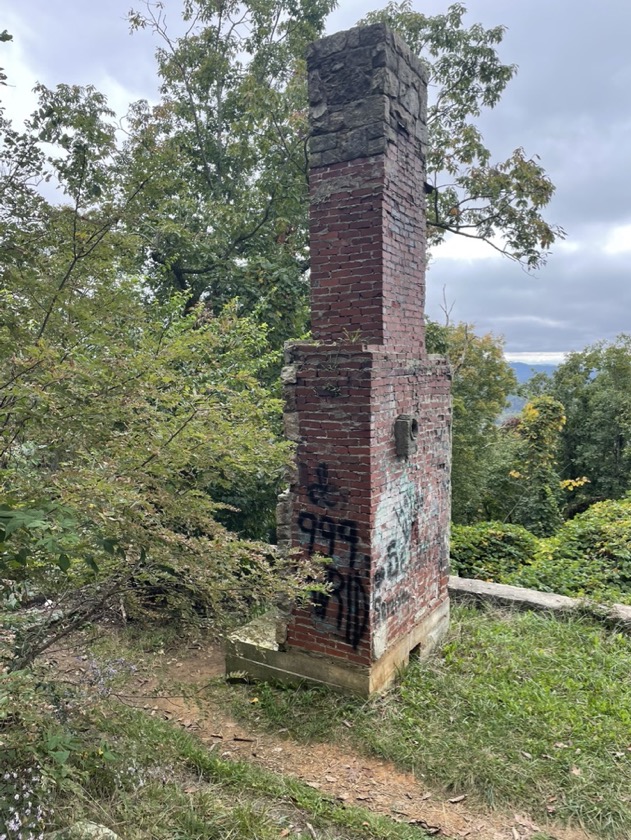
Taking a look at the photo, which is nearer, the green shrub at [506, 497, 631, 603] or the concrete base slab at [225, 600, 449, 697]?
the concrete base slab at [225, 600, 449, 697]

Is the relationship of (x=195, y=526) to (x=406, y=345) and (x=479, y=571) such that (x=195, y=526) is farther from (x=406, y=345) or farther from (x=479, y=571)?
(x=479, y=571)

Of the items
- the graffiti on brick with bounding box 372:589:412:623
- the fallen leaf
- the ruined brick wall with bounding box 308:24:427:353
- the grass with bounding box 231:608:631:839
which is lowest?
the fallen leaf

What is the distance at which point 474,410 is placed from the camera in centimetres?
1759

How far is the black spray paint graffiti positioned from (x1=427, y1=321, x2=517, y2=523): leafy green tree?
10.4m

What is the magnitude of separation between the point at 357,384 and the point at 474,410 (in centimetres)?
1439

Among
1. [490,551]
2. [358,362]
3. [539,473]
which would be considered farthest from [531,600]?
[539,473]

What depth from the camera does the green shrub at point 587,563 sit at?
7.20 m

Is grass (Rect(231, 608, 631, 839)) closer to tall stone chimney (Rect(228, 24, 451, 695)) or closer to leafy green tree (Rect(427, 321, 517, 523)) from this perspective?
tall stone chimney (Rect(228, 24, 451, 695))

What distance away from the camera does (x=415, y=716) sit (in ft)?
13.8

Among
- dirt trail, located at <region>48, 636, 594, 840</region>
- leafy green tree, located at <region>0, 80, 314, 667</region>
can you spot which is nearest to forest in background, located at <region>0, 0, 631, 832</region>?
leafy green tree, located at <region>0, 80, 314, 667</region>

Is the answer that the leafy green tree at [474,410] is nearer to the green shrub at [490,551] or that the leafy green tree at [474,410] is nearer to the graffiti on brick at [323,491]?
the green shrub at [490,551]

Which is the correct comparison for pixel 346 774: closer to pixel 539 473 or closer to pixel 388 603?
pixel 388 603

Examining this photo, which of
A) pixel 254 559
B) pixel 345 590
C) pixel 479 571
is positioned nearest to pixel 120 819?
pixel 254 559

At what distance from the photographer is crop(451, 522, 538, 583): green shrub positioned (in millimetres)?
8430
